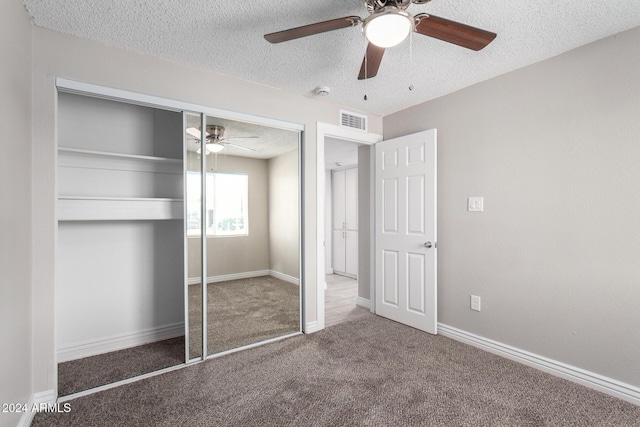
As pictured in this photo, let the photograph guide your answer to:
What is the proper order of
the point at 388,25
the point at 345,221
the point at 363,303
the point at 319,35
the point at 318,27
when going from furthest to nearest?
the point at 345,221
the point at 363,303
the point at 319,35
the point at 318,27
the point at 388,25

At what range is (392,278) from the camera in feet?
11.7

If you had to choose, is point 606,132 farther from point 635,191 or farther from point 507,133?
point 507,133

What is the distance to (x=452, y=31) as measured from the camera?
5.48 feet

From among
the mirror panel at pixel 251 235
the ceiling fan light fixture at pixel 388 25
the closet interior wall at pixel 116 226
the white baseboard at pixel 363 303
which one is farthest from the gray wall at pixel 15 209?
the white baseboard at pixel 363 303

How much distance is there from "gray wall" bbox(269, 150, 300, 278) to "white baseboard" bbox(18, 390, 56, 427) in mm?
1790

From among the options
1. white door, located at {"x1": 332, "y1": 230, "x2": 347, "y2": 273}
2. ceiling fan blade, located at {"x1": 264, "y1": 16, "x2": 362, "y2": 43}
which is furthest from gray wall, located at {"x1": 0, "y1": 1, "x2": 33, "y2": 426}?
white door, located at {"x1": 332, "y1": 230, "x2": 347, "y2": 273}

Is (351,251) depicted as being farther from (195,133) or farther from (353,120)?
(195,133)

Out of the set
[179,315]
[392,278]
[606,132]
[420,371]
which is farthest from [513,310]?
[179,315]

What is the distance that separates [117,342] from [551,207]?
3.88m

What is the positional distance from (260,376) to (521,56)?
10.4 feet

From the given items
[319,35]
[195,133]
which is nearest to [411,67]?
[319,35]

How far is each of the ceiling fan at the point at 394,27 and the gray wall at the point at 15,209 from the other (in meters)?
1.36

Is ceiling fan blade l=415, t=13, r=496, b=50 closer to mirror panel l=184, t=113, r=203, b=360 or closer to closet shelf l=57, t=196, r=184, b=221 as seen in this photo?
mirror panel l=184, t=113, r=203, b=360

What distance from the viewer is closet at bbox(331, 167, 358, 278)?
20.4ft
